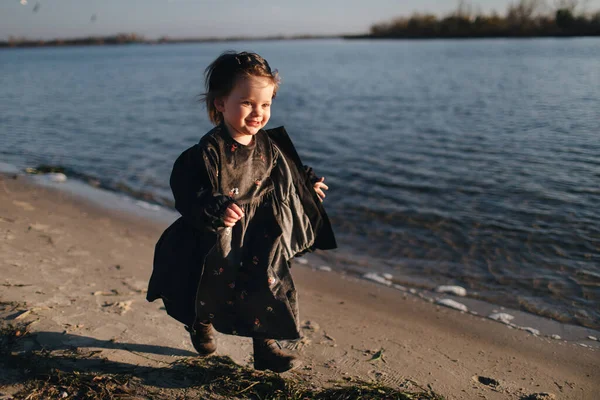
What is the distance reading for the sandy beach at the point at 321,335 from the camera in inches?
116

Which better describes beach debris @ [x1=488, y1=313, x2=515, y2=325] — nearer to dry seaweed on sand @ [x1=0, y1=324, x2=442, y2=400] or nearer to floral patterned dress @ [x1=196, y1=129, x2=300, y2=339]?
dry seaweed on sand @ [x1=0, y1=324, x2=442, y2=400]

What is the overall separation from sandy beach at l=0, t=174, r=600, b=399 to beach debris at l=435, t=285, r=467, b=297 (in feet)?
1.03

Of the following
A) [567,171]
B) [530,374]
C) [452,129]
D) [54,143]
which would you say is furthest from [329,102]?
[530,374]

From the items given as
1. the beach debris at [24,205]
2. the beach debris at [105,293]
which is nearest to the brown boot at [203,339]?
the beach debris at [105,293]

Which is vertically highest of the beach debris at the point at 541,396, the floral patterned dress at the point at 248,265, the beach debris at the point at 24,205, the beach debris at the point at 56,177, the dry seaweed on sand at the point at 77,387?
the floral patterned dress at the point at 248,265

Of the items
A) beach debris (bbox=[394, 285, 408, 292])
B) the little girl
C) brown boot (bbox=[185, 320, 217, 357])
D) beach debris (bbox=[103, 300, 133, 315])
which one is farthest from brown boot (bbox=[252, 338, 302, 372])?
beach debris (bbox=[394, 285, 408, 292])

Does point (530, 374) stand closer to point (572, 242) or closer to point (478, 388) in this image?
point (478, 388)

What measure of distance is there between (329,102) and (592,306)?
1477cm

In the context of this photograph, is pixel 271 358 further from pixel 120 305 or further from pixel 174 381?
pixel 120 305

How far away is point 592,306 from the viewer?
439 centimetres

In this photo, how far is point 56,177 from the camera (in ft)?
29.0

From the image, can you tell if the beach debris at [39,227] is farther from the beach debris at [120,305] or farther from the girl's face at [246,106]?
the girl's face at [246,106]

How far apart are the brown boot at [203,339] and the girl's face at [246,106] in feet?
3.49

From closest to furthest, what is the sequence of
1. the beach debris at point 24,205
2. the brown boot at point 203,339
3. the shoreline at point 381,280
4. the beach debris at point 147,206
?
the brown boot at point 203,339, the shoreline at point 381,280, the beach debris at point 24,205, the beach debris at point 147,206
